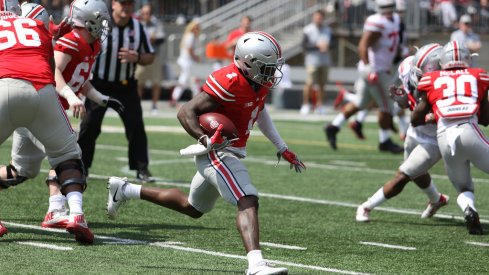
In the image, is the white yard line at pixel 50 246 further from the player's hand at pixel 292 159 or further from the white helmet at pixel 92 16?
the white helmet at pixel 92 16

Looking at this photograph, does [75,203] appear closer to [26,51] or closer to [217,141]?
[26,51]

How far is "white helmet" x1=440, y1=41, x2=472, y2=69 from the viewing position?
791 cm

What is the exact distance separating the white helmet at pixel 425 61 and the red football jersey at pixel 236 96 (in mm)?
2231

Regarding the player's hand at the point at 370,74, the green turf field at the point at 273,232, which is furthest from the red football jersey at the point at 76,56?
the player's hand at the point at 370,74

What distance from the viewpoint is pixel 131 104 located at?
10156 mm

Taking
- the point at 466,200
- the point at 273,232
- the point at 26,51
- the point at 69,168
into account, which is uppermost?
the point at 26,51

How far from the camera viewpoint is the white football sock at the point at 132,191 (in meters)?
6.93

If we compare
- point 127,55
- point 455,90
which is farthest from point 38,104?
point 127,55

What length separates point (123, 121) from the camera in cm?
1023

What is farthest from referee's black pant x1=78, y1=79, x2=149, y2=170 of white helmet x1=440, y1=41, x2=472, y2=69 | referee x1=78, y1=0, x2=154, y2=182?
white helmet x1=440, y1=41, x2=472, y2=69

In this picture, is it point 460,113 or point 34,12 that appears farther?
point 460,113

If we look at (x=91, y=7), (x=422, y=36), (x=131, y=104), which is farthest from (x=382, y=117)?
(x=422, y=36)

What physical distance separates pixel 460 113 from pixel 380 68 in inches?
243

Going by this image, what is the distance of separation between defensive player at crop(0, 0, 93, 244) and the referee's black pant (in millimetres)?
2994
